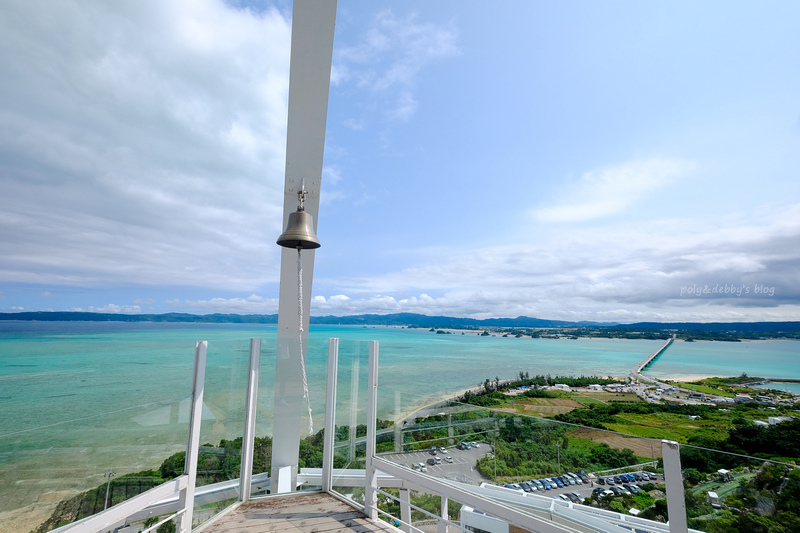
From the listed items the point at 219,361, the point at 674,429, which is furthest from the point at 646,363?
the point at 219,361

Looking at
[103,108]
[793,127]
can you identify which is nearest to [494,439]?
[103,108]

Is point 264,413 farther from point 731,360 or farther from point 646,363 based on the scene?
point 646,363

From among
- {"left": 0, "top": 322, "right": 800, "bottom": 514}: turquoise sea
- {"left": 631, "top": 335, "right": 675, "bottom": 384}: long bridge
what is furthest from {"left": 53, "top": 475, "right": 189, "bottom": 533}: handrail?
{"left": 631, "top": 335, "right": 675, "bottom": 384}: long bridge

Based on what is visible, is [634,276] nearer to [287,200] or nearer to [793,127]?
[793,127]

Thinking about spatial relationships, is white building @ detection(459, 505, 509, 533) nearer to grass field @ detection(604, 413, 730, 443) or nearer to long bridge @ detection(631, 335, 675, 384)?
grass field @ detection(604, 413, 730, 443)

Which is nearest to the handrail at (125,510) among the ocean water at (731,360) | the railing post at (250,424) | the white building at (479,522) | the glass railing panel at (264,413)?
the railing post at (250,424)

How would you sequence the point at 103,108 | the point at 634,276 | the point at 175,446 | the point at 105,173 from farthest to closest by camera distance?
the point at 634,276 < the point at 105,173 < the point at 103,108 < the point at 175,446

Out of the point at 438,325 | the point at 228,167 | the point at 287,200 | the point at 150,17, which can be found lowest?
the point at 438,325

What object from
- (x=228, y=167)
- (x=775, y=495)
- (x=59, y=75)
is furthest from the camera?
(x=228, y=167)
